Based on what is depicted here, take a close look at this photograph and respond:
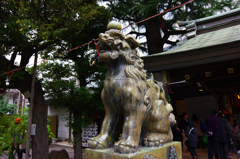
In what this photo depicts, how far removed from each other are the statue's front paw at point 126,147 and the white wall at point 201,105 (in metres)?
7.69

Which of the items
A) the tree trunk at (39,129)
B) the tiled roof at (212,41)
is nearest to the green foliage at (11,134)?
the tree trunk at (39,129)

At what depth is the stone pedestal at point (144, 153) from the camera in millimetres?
1441

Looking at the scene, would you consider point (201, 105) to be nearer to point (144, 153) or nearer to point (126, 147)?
point (144, 153)

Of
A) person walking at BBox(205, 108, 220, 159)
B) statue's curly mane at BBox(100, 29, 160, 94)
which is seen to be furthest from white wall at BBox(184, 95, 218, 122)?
statue's curly mane at BBox(100, 29, 160, 94)

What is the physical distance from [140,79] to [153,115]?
40 centimetres

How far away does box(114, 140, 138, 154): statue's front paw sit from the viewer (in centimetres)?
145

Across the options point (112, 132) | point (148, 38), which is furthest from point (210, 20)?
point (112, 132)

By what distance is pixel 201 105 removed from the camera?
8.38 m

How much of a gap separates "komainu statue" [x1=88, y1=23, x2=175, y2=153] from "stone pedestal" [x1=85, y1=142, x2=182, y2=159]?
50mm

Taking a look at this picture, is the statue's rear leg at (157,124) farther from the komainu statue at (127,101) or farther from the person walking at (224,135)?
the person walking at (224,135)

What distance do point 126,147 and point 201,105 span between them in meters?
7.92

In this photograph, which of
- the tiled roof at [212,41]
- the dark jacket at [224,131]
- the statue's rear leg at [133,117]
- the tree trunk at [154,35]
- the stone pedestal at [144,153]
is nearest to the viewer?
the stone pedestal at [144,153]

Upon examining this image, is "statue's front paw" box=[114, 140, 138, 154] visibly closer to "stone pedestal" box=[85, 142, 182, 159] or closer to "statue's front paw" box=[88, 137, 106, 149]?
"stone pedestal" box=[85, 142, 182, 159]

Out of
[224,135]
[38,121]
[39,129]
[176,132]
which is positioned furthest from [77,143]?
[224,135]
